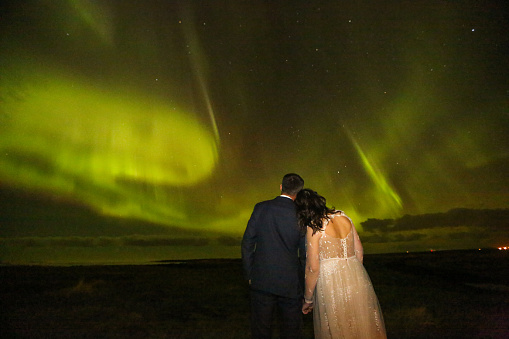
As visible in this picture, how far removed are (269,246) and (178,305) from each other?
17.3 metres

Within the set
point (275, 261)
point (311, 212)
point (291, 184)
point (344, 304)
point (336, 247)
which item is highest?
point (291, 184)

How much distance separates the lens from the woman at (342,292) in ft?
13.4

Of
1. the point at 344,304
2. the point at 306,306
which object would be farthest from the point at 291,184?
the point at 344,304

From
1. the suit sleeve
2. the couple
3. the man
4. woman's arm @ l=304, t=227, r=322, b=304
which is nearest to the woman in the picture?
the couple

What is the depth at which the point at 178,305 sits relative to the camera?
1914 cm

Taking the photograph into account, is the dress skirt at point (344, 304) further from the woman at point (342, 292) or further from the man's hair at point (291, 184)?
the man's hair at point (291, 184)

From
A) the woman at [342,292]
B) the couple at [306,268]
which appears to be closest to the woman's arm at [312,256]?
the couple at [306,268]

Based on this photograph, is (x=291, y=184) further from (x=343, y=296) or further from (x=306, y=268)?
(x=343, y=296)

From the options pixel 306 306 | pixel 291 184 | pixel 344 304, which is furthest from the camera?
pixel 344 304

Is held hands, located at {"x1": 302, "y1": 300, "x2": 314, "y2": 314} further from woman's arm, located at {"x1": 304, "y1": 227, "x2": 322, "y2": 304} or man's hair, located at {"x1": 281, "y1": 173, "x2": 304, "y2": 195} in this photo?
man's hair, located at {"x1": 281, "y1": 173, "x2": 304, "y2": 195}

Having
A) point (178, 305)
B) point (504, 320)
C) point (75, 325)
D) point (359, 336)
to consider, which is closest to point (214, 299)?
point (178, 305)

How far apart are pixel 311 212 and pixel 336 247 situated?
0.65 meters

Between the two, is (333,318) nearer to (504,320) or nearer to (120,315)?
(504,320)

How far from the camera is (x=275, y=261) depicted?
383 centimetres
